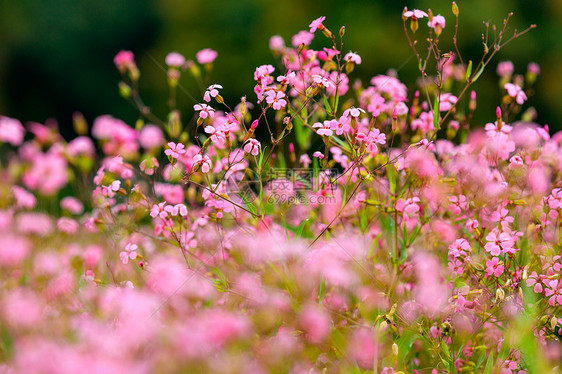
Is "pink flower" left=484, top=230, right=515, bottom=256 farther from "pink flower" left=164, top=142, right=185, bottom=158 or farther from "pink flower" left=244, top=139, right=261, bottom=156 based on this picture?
"pink flower" left=164, top=142, right=185, bottom=158

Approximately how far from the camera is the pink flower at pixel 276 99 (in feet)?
5.98

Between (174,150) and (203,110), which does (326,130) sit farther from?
(174,150)

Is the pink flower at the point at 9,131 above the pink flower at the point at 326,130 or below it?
below

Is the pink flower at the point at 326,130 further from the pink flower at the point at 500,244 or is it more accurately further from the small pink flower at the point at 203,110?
the pink flower at the point at 500,244

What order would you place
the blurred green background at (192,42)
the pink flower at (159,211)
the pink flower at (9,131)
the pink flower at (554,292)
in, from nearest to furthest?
the pink flower at (554,292), the pink flower at (159,211), the pink flower at (9,131), the blurred green background at (192,42)

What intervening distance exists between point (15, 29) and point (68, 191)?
533 centimetres

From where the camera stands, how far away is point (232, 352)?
1.50 metres

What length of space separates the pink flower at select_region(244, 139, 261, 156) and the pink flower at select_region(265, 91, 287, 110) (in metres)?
0.13

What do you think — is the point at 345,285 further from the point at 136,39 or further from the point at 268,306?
the point at 136,39

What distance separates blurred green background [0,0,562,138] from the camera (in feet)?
31.8

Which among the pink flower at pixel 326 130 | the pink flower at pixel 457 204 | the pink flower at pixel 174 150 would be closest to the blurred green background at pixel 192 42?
the pink flower at pixel 457 204

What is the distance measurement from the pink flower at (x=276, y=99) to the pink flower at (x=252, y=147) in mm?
134

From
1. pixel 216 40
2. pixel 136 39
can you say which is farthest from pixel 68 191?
pixel 136 39

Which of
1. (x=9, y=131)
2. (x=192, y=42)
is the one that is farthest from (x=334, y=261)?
(x=192, y=42)
